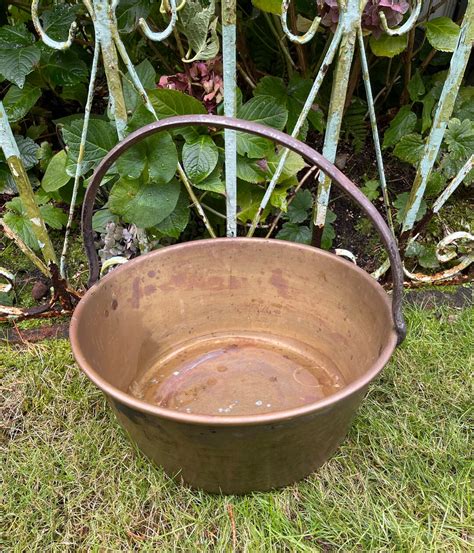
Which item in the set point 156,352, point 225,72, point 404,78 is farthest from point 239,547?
point 404,78

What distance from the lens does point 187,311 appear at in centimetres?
132

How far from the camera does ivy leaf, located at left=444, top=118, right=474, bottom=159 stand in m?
1.45

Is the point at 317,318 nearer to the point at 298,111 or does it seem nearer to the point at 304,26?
the point at 298,111

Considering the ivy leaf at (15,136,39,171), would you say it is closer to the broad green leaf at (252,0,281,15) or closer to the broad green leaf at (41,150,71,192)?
the broad green leaf at (41,150,71,192)

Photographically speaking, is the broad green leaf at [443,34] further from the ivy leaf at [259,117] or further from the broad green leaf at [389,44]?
the ivy leaf at [259,117]

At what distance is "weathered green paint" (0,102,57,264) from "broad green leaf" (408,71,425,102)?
1.23 m

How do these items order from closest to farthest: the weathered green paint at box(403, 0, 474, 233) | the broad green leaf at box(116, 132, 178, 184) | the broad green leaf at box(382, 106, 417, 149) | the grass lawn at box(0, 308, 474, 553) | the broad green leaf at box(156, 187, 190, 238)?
1. the grass lawn at box(0, 308, 474, 553)
2. the weathered green paint at box(403, 0, 474, 233)
3. the broad green leaf at box(116, 132, 178, 184)
4. the broad green leaf at box(156, 187, 190, 238)
5. the broad green leaf at box(382, 106, 417, 149)

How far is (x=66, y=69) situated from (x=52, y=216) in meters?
0.44

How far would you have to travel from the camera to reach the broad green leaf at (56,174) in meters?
1.43

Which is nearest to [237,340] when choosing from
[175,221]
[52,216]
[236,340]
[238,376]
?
[236,340]

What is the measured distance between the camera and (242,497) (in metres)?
1.03

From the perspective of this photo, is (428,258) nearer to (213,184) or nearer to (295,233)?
(295,233)

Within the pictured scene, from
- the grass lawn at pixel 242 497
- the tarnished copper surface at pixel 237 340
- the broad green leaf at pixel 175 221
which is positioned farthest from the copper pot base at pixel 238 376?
the broad green leaf at pixel 175 221

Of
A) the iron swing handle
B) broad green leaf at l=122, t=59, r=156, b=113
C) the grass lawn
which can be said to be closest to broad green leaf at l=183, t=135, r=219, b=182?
broad green leaf at l=122, t=59, r=156, b=113
